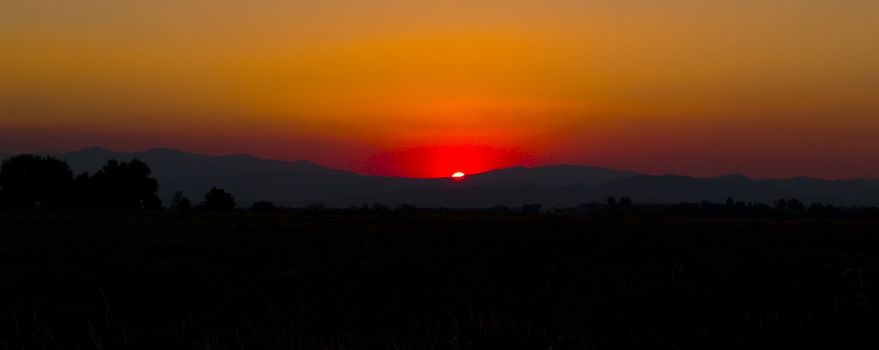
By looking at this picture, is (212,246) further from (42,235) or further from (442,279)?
(442,279)

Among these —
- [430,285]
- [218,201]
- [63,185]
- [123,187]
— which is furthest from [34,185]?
[430,285]

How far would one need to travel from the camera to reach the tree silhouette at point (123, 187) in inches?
3130

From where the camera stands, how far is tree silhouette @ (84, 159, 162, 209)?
79.5 m

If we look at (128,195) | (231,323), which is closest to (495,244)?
(231,323)

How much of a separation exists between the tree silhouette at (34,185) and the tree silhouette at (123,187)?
239 centimetres

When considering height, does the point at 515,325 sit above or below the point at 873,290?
below

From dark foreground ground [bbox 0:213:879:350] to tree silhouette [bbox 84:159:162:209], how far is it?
3581 cm

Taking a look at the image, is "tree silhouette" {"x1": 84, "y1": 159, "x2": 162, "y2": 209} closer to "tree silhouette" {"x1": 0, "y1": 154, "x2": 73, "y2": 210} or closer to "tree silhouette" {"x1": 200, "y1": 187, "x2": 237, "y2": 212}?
"tree silhouette" {"x1": 0, "y1": 154, "x2": 73, "y2": 210}

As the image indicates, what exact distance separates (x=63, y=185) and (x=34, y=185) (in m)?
2.79

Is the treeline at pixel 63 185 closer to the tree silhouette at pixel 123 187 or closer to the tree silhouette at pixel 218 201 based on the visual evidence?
the tree silhouette at pixel 123 187

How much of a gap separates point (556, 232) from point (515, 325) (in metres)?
33.7

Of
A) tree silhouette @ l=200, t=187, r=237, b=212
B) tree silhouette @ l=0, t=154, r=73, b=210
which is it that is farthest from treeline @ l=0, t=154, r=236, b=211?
tree silhouette @ l=200, t=187, r=237, b=212

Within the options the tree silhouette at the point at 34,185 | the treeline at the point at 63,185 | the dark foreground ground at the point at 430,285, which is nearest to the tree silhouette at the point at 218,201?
the treeline at the point at 63,185

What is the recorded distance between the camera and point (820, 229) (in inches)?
1618
